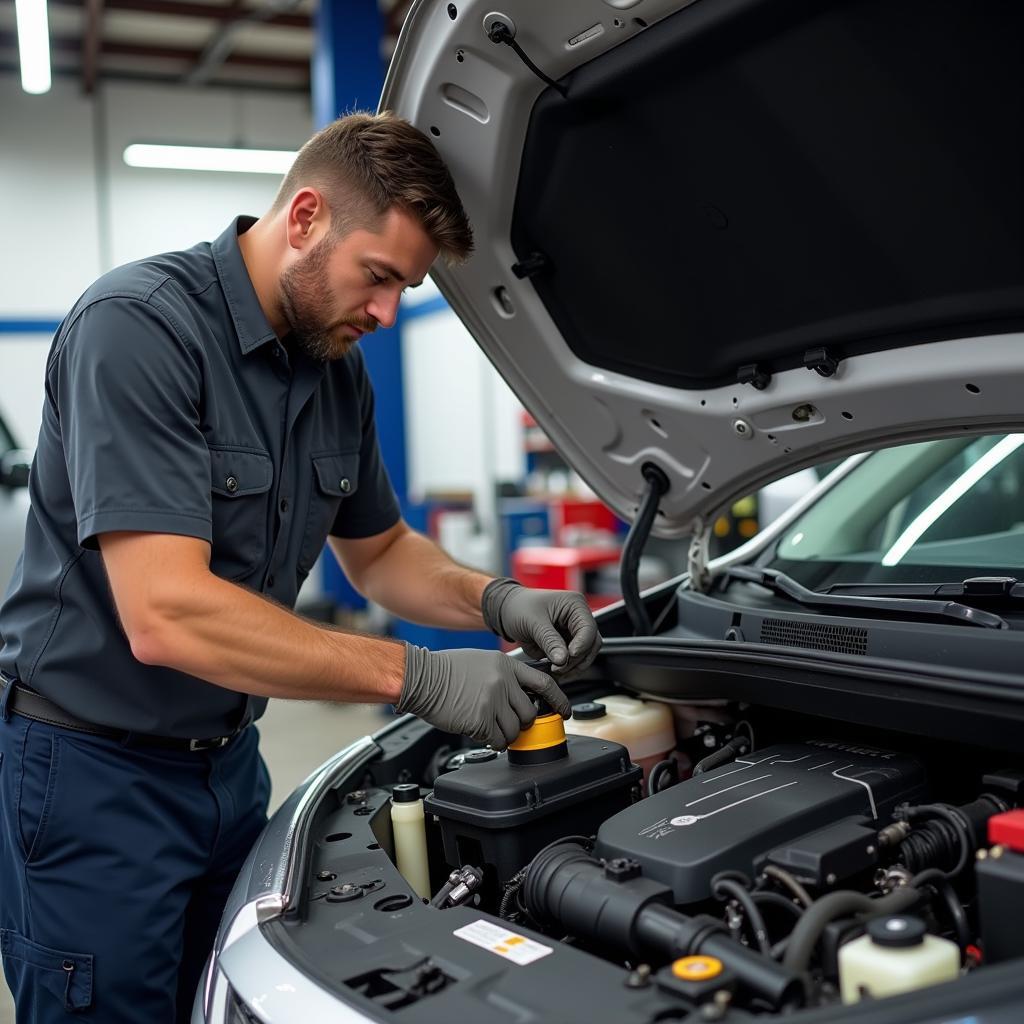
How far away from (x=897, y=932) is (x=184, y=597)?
87 centimetres

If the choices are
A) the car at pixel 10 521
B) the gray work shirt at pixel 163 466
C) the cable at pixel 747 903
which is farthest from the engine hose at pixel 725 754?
the car at pixel 10 521

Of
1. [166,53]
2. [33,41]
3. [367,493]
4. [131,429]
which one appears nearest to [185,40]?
[166,53]

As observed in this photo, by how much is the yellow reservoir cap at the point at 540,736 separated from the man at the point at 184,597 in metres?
0.03

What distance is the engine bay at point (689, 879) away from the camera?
0.94 meters

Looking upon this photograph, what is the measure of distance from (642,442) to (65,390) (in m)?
0.97

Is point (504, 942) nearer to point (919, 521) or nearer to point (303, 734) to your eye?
point (919, 521)

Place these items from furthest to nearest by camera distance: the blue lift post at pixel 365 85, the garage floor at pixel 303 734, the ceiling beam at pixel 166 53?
the ceiling beam at pixel 166 53, the blue lift post at pixel 365 85, the garage floor at pixel 303 734

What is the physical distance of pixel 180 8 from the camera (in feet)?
25.5

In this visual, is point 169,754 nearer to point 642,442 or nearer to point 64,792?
point 64,792

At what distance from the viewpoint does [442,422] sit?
29.0ft

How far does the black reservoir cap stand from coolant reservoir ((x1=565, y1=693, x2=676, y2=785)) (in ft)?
2.23

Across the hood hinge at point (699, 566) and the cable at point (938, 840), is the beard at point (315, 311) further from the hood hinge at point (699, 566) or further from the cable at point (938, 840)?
the cable at point (938, 840)

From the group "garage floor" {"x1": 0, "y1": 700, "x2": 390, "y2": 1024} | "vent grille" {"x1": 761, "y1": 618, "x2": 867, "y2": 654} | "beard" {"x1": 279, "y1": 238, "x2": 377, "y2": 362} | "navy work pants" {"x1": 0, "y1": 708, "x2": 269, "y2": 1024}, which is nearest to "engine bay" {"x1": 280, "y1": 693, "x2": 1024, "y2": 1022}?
"vent grille" {"x1": 761, "y1": 618, "x2": 867, "y2": 654}

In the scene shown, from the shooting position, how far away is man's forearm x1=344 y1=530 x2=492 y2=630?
A: 6.38 feet
